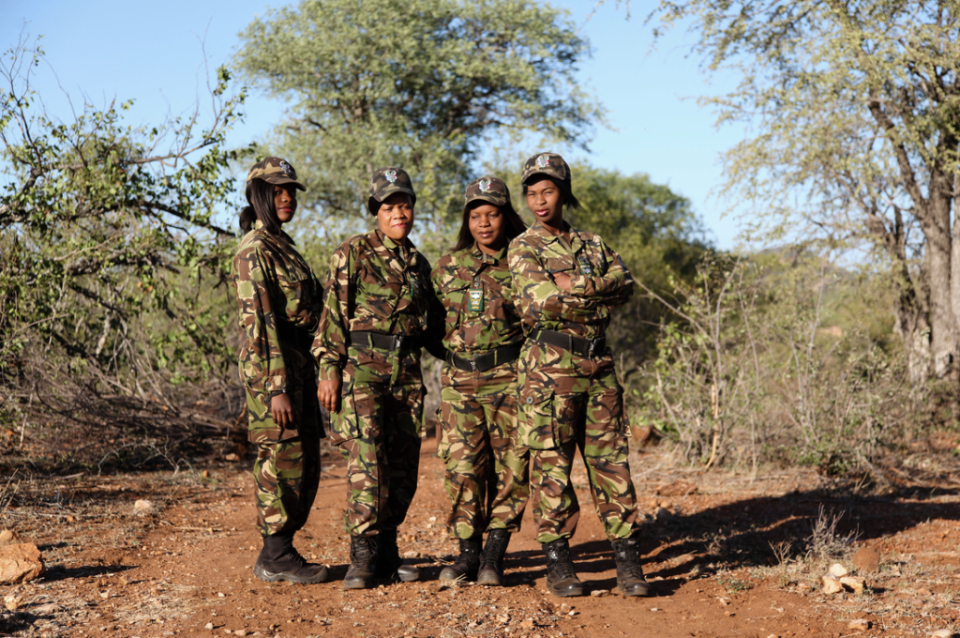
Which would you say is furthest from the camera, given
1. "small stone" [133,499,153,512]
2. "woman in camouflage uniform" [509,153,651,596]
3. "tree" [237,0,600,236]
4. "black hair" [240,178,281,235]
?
"tree" [237,0,600,236]

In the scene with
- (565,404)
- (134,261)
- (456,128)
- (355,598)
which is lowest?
(355,598)

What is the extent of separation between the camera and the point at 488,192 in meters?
4.02

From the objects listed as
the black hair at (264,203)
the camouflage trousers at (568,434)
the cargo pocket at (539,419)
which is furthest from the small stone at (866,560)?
the black hair at (264,203)

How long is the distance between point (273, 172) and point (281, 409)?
1201 millimetres

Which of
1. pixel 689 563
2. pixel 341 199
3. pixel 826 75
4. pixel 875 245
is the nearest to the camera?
pixel 689 563

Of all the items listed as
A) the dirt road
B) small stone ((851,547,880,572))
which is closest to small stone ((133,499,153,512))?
the dirt road

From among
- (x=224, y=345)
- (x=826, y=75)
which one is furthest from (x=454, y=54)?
(x=224, y=345)

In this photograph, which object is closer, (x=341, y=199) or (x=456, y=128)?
(x=341, y=199)

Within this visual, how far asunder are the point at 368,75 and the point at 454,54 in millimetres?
1874

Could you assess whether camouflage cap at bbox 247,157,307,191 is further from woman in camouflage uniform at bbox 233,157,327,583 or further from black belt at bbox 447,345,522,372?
black belt at bbox 447,345,522,372

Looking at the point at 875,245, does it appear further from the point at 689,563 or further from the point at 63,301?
the point at 63,301

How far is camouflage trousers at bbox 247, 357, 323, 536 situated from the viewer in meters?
3.89

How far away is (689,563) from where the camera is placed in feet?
14.9

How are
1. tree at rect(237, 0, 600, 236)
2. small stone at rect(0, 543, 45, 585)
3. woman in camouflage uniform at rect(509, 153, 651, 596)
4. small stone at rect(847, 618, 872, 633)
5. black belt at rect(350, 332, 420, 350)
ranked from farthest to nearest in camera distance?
1. tree at rect(237, 0, 600, 236)
2. black belt at rect(350, 332, 420, 350)
3. woman in camouflage uniform at rect(509, 153, 651, 596)
4. small stone at rect(0, 543, 45, 585)
5. small stone at rect(847, 618, 872, 633)
